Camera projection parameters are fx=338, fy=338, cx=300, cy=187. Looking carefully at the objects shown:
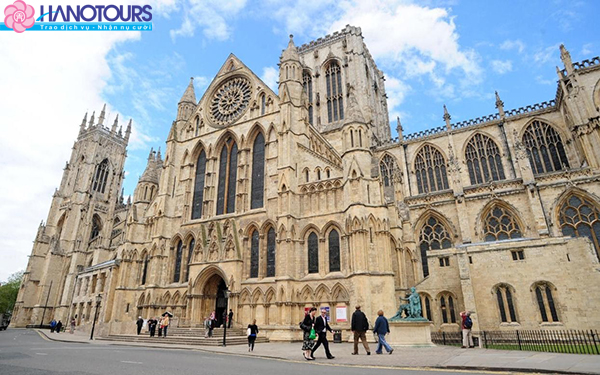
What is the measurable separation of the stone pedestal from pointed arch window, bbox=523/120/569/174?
836 inches

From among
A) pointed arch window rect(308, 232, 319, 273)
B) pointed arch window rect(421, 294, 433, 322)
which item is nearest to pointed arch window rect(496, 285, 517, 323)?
pointed arch window rect(421, 294, 433, 322)

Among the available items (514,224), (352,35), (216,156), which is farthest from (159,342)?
(352,35)

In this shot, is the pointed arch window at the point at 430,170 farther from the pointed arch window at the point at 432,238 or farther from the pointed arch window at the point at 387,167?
the pointed arch window at the point at 432,238

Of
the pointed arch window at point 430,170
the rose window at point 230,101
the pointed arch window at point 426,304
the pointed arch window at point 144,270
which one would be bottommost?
the pointed arch window at point 426,304

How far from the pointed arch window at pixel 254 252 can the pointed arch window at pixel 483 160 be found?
20.4 m

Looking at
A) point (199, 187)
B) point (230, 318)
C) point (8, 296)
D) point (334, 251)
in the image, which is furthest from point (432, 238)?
point (8, 296)

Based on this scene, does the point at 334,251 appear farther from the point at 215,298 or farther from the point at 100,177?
the point at 100,177

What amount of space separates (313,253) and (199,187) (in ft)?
39.4

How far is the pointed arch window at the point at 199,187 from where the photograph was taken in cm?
2672

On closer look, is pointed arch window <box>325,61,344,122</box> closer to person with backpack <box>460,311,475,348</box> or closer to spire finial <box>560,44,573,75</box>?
spire finial <box>560,44,573,75</box>

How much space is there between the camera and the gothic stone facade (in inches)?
707

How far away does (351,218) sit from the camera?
1911 centimetres

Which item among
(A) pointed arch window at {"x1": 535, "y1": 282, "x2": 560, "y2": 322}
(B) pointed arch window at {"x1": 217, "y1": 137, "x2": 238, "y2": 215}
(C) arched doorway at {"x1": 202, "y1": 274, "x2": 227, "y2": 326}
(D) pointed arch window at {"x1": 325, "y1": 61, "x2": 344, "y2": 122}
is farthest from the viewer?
(D) pointed arch window at {"x1": 325, "y1": 61, "x2": 344, "y2": 122}

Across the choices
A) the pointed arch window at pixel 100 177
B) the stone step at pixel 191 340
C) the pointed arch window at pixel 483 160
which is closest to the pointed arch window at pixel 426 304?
the stone step at pixel 191 340
